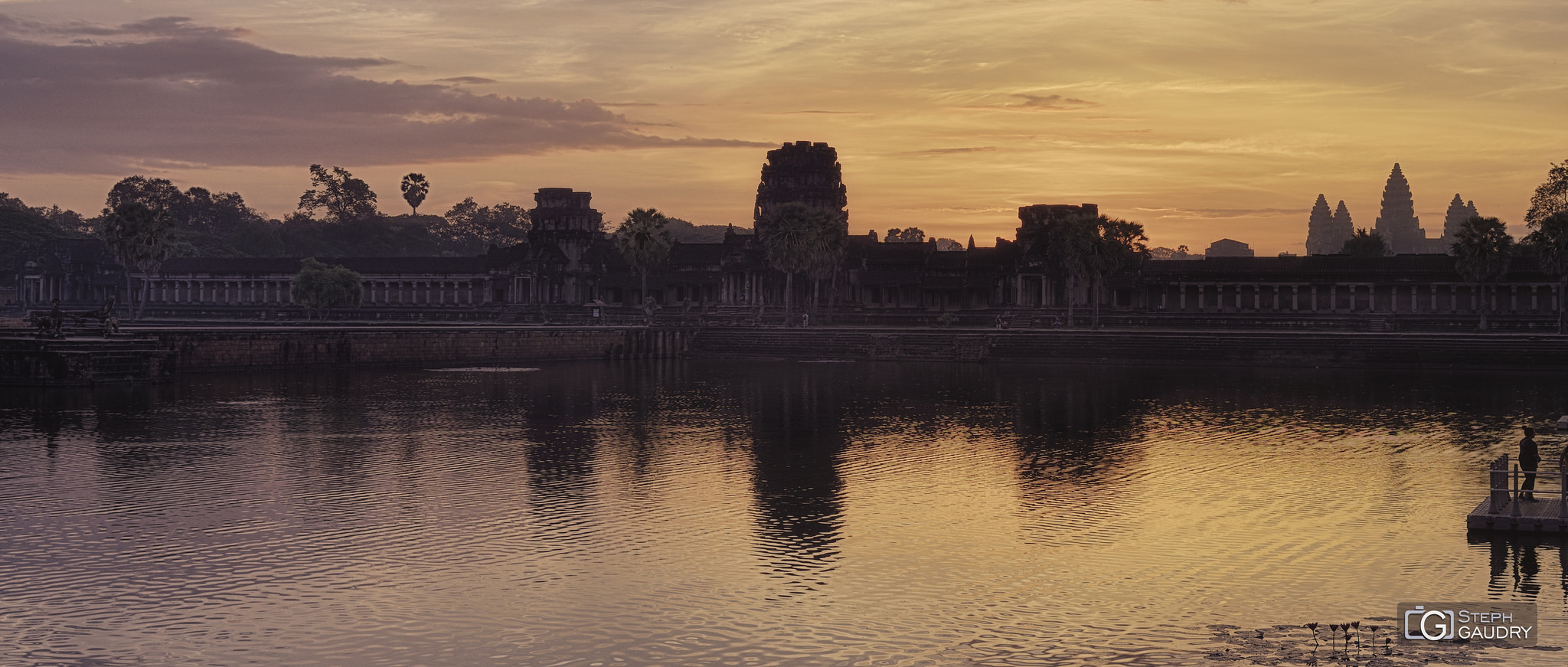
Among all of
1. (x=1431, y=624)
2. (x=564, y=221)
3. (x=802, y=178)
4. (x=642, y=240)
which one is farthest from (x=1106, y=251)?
(x=1431, y=624)

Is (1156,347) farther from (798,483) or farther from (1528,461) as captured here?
(1528,461)

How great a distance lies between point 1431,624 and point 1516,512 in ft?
25.3

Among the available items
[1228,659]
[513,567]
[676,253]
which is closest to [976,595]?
[1228,659]

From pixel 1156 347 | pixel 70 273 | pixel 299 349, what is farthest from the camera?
pixel 70 273

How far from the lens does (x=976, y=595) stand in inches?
824

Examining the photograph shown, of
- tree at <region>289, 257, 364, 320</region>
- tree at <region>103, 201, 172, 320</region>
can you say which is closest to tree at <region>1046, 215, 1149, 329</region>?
tree at <region>289, 257, 364, 320</region>

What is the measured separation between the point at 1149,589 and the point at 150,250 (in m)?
127

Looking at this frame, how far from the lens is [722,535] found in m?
25.7

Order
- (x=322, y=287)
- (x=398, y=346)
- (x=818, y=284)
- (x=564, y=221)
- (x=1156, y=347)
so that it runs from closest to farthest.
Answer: (x=398, y=346) < (x=1156, y=347) < (x=818, y=284) < (x=322, y=287) < (x=564, y=221)

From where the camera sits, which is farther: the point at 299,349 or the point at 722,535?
the point at 299,349

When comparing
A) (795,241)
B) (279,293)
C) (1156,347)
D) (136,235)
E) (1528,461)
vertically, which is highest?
(136,235)

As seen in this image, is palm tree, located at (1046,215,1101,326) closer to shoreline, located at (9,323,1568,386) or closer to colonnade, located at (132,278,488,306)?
shoreline, located at (9,323,1568,386)

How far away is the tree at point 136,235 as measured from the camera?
423 ft

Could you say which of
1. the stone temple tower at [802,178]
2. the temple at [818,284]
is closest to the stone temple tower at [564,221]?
the temple at [818,284]
